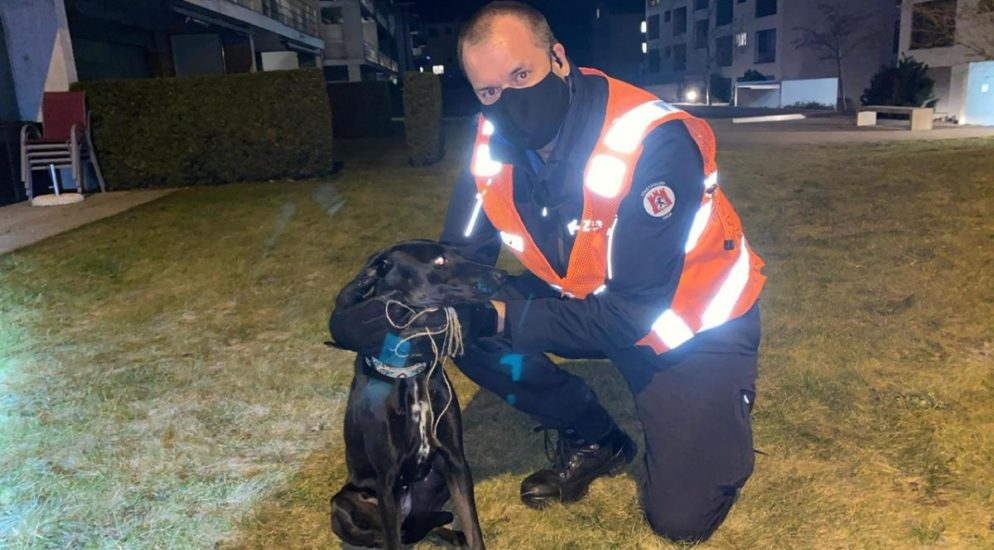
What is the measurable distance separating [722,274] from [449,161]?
11106 mm

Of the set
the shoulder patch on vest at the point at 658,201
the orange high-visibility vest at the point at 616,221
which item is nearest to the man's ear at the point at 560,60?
the orange high-visibility vest at the point at 616,221

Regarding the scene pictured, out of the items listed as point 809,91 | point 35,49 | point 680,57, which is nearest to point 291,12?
point 35,49

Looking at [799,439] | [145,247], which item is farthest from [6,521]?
[145,247]

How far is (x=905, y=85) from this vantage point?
81.0 ft

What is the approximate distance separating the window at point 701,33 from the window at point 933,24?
2553 cm

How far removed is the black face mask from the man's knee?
1.36m

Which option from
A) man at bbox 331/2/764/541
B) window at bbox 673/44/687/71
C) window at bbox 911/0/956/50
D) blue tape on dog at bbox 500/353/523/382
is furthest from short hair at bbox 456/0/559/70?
window at bbox 673/44/687/71

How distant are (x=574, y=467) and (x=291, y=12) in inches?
1055

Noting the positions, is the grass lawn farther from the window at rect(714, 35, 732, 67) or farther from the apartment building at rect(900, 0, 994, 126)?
the window at rect(714, 35, 732, 67)

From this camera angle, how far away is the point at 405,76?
1249 cm

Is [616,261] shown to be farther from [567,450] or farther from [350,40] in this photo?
[350,40]

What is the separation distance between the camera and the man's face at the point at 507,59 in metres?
2.36

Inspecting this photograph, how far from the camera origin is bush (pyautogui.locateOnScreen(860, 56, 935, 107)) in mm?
24328

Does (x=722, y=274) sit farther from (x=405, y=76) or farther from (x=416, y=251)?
(x=405, y=76)
